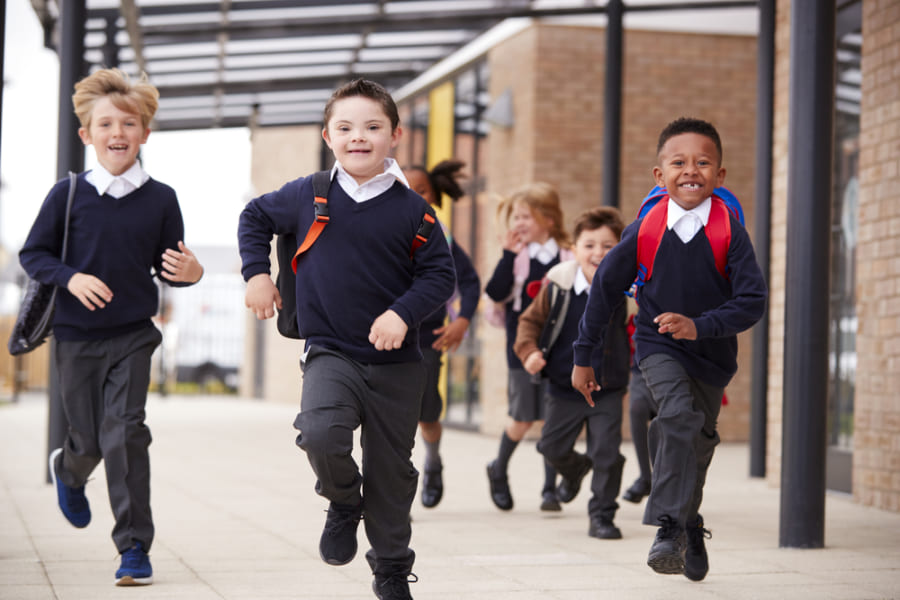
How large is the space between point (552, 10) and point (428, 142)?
22.7ft

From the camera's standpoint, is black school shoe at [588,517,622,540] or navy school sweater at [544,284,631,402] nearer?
black school shoe at [588,517,622,540]

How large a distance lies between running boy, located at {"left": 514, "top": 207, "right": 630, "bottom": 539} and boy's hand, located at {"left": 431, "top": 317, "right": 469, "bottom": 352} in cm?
34

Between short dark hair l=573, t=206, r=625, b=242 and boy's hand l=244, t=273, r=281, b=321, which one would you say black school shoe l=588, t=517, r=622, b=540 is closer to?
short dark hair l=573, t=206, r=625, b=242

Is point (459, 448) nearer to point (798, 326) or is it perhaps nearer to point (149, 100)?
point (798, 326)

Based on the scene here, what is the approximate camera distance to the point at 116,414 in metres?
4.76

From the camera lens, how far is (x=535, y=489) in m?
8.62

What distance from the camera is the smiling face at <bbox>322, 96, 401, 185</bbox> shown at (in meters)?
3.87

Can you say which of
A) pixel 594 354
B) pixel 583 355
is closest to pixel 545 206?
pixel 594 354

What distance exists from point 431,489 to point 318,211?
12.0 feet

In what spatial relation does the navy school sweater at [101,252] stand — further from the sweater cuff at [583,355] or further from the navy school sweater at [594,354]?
A: the navy school sweater at [594,354]

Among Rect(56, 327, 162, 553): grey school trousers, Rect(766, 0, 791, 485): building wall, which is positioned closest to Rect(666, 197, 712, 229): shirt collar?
Rect(56, 327, 162, 553): grey school trousers

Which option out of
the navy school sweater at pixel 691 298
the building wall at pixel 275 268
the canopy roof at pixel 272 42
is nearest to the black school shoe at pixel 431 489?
the navy school sweater at pixel 691 298

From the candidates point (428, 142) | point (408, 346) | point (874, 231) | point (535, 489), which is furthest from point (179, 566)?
point (428, 142)

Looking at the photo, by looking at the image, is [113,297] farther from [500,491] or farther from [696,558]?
[500,491]
